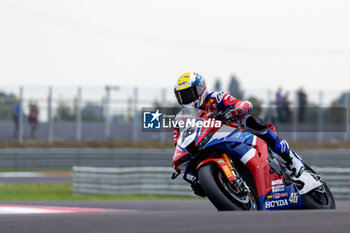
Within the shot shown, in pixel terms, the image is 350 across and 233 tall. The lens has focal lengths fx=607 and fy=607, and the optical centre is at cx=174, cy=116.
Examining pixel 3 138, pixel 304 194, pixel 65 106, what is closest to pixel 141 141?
pixel 65 106

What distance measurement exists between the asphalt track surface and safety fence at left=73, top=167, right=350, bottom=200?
296 inches

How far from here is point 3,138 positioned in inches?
794

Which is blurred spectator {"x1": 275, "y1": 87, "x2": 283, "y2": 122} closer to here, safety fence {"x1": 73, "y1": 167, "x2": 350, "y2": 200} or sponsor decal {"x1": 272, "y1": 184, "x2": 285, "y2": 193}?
safety fence {"x1": 73, "y1": 167, "x2": 350, "y2": 200}

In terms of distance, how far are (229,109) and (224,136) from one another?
15.5 inches

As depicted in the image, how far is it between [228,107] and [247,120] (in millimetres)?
226

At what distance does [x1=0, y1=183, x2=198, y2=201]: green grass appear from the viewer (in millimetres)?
11109

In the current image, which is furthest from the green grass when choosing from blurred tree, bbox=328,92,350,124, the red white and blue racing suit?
blurred tree, bbox=328,92,350,124

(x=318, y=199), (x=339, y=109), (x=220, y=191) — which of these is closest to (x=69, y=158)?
(x=339, y=109)

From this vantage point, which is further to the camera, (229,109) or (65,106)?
(65,106)

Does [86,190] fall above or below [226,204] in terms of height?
below

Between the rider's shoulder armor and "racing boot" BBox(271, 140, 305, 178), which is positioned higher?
the rider's shoulder armor

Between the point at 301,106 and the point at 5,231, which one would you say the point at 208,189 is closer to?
the point at 5,231

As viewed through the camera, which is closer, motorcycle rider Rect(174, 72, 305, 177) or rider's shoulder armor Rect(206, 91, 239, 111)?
motorcycle rider Rect(174, 72, 305, 177)

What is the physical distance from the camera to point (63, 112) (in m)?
20.0
